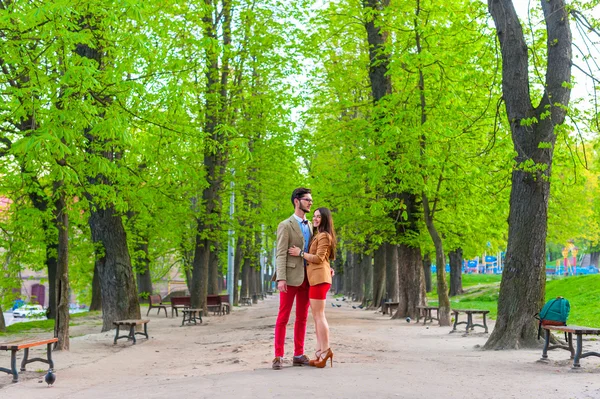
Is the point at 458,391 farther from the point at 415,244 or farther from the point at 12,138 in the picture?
the point at 12,138

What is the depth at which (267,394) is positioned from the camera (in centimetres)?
745

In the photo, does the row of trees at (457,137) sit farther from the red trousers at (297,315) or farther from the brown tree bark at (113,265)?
the brown tree bark at (113,265)

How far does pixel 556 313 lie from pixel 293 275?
184 inches

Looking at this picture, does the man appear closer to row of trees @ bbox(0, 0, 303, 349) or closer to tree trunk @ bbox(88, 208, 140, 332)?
row of trees @ bbox(0, 0, 303, 349)

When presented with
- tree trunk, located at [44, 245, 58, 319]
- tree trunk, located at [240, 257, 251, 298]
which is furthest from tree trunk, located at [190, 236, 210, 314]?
tree trunk, located at [240, 257, 251, 298]

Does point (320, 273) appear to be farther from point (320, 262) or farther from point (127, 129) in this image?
point (127, 129)

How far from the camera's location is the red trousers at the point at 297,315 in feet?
31.4

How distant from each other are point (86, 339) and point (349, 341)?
22.2ft

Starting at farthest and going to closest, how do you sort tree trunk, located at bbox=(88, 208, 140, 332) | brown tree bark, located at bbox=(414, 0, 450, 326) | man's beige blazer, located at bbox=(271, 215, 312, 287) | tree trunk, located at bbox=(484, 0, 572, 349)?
brown tree bark, located at bbox=(414, 0, 450, 326) < tree trunk, located at bbox=(88, 208, 140, 332) < tree trunk, located at bbox=(484, 0, 572, 349) < man's beige blazer, located at bbox=(271, 215, 312, 287)

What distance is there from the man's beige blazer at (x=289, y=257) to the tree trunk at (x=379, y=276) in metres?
25.8

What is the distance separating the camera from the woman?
Answer: 9.48 m

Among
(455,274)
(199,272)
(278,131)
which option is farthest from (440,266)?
(455,274)

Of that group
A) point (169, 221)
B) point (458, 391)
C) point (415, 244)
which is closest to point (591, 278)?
point (415, 244)

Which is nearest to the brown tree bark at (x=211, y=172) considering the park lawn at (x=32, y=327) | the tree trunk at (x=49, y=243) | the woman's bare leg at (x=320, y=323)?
the park lawn at (x=32, y=327)
